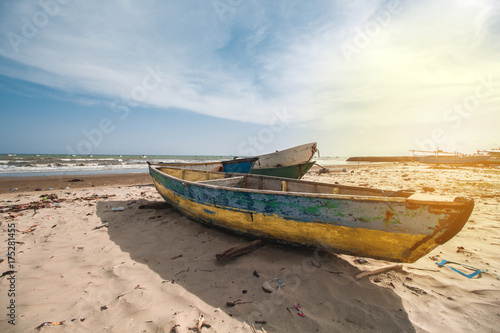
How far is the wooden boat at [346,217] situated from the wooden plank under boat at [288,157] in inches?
192

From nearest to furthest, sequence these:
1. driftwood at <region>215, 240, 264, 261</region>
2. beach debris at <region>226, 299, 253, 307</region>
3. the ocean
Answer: beach debris at <region>226, 299, 253, 307</region>, driftwood at <region>215, 240, 264, 261</region>, the ocean

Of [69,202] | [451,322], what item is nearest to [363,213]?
[451,322]

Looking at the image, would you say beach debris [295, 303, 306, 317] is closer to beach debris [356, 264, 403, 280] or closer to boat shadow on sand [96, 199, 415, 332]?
boat shadow on sand [96, 199, 415, 332]

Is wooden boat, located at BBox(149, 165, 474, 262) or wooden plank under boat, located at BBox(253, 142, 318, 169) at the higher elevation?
wooden plank under boat, located at BBox(253, 142, 318, 169)

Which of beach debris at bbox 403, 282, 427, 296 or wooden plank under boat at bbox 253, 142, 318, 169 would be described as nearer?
beach debris at bbox 403, 282, 427, 296

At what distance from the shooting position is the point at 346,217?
2502mm

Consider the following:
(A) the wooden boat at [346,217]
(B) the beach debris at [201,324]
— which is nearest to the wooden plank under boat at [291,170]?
(A) the wooden boat at [346,217]

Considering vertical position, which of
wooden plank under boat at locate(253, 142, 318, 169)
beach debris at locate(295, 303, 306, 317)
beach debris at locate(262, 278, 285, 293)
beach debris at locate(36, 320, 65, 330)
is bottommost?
beach debris at locate(36, 320, 65, 330)

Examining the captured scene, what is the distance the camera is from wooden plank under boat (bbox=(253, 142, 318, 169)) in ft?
28.7

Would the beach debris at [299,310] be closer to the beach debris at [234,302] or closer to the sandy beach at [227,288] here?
the sandy beach at [227,288]

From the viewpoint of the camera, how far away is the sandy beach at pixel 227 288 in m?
1.98

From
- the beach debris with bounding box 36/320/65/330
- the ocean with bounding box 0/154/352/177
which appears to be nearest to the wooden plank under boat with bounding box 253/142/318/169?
the beach debris with bounding box 36/320/65/330

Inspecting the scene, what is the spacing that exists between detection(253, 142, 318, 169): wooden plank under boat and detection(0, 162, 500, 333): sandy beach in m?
5.38

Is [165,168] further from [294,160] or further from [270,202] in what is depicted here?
[270,202]
